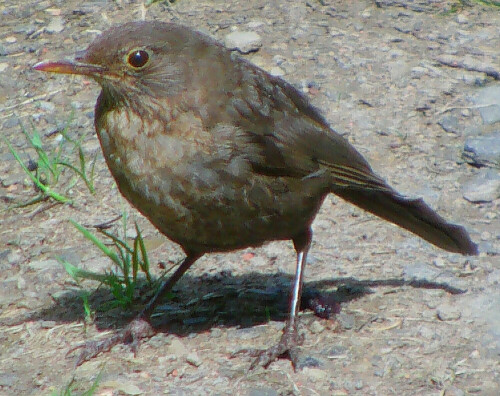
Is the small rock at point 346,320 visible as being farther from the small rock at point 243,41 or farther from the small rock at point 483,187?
the small rock at point 243,41

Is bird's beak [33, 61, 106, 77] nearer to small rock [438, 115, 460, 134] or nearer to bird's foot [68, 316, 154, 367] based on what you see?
bird's foot [68, 316, 154, 367]

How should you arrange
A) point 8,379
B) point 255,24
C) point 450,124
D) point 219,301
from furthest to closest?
1. point 255,24
2. point 450,124
3. point 219,301
4. point 8,379

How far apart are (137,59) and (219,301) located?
143cm

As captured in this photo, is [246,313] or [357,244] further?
[357,244]

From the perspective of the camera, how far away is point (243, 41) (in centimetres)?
716

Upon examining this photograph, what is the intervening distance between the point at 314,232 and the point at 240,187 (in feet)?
4.25

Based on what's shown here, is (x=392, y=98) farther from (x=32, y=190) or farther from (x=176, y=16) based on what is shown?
(x=32, y=190)

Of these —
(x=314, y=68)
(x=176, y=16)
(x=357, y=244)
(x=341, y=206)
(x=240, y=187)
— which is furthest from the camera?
(x=176, y=16)

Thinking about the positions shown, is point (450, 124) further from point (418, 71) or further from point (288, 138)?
point (288, 138)

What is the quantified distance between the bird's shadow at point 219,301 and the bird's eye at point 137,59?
1342mm

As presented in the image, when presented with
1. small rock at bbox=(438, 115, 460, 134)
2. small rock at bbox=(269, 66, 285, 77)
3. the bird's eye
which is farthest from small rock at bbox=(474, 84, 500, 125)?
the bird's eye

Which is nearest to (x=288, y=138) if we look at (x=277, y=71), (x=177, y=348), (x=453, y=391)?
(x=177, y=348)

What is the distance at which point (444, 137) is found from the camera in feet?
20.6

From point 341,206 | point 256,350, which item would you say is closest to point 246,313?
point 256,350
